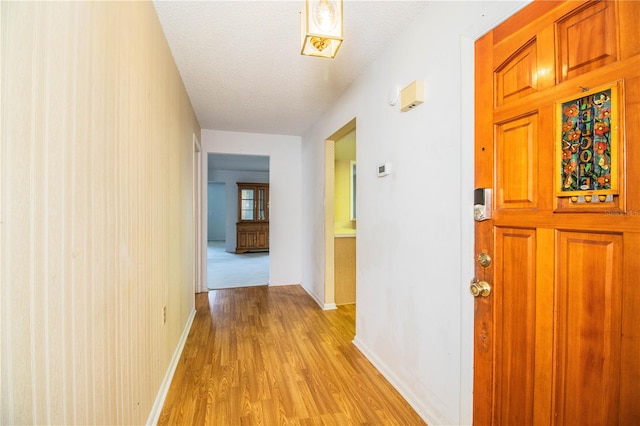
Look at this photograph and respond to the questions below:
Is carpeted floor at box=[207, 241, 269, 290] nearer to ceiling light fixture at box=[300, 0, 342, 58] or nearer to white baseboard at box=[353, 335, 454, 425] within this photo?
white baseboard at box=[353, 335, 454, 425]

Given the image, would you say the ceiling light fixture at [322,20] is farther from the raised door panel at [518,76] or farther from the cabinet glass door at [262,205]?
the cabinet glass door at [262,205]

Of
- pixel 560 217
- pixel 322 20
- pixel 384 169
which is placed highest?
pixel 322 20

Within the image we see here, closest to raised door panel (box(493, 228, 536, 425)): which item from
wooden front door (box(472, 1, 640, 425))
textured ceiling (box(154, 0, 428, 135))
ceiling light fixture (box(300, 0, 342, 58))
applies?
wooden front door (box(472, 1, 640, 425))

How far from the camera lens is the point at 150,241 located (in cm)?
160

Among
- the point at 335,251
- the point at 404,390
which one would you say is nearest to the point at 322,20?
the point at 404,390

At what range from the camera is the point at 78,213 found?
852 mm


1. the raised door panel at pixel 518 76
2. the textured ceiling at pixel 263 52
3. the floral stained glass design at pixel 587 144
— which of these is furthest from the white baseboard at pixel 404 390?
the textured ceiling at pixel 263 52

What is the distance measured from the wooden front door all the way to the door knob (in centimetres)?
1

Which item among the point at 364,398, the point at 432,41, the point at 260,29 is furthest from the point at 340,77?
the point at 364,398

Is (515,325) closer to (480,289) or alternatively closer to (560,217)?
(480,289)

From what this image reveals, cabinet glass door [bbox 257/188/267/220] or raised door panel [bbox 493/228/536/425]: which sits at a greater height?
cabinet glass door [bbox 257/188/267/220]

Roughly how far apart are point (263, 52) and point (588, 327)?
2354 mm

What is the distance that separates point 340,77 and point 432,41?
1.06 metres

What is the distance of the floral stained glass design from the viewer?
2.87 ft
